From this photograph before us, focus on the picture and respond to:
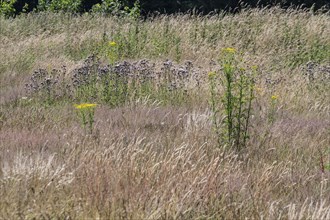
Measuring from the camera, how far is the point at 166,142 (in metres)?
4.90

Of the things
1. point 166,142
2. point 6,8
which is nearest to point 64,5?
point 6,8

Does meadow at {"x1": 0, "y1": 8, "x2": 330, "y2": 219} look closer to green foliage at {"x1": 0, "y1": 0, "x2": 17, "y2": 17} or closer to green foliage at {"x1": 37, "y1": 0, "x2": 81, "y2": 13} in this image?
green foliage at {"x1": 37, "y1": 0, "x2": 81, "y2": 13}

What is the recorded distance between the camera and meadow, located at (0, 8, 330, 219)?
134 inches

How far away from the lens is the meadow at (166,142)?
339cm

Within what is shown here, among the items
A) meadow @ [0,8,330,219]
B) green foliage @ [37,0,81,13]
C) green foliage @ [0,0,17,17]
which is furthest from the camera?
green foliage @ [0,0,17,17]

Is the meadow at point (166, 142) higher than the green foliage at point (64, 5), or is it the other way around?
the green foliage at point (64, 5)

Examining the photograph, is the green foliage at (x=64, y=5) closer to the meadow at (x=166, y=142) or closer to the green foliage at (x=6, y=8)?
the green foliage at (x=6, y=8)

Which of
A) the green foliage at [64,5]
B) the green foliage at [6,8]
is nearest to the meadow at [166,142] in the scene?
the green foliage at [64,5]

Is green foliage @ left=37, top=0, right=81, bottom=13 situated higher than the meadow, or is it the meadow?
green foliage @ left=37, top=0, right=81, bottom=13

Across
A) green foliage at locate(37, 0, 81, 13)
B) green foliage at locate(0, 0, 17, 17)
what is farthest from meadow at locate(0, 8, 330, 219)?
green foliage at locate(0, 0, 17, 17)

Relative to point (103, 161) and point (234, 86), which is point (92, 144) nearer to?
point (103, 161)

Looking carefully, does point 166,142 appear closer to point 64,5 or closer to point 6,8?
point 64,5

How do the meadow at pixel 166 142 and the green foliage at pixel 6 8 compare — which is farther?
the green foliage at pixel 6 8

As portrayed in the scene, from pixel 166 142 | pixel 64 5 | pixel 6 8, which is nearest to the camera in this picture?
pixel 166 142
